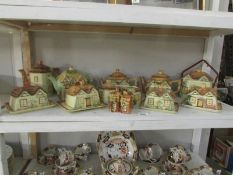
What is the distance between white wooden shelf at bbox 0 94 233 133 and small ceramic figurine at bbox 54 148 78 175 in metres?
0.24

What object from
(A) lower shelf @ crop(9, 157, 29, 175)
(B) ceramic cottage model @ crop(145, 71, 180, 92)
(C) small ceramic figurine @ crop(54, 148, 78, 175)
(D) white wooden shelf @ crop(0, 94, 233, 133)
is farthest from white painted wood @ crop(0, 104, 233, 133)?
→ (A) lower shelf @ crop(9, 157, 29, 175)

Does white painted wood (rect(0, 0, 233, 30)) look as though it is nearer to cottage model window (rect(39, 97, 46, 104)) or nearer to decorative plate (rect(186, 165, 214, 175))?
cottage model window (rect(39, 97, 46, 104))

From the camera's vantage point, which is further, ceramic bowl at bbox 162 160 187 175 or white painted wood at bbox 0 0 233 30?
ceramic bowl at bbox 162 160 187 175

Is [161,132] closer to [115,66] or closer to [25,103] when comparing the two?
[115,66]

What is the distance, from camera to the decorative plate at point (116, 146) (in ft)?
2.80

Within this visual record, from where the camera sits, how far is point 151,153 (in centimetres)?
93

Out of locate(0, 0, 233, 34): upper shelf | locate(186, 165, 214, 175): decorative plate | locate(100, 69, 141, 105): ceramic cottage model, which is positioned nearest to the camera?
locate(0, 0, 233, 34): upper shelf

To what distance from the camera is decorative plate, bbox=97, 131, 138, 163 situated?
2.80 feet

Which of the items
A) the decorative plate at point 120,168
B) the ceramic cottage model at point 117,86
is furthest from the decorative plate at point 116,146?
the ceramic cottage model at point 117,86

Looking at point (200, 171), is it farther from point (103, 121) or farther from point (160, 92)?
point (103, 121)

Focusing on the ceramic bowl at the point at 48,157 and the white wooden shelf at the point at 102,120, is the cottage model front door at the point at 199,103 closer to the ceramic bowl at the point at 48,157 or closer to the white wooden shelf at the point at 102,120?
the white wooden shelf at the point at 102,120

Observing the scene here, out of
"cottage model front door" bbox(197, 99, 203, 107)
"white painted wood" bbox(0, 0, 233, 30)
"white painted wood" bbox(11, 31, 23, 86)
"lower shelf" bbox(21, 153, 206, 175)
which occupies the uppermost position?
"white painted wood" bbox(0, 0, 233, 30)

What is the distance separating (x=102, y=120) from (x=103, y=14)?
0.28m

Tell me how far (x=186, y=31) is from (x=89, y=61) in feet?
1.30
